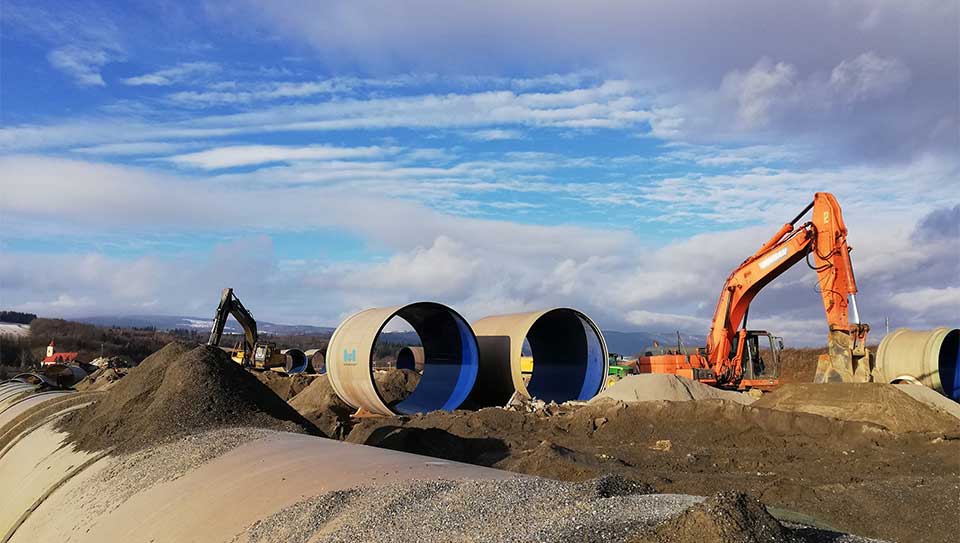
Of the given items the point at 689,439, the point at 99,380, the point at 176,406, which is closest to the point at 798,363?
the point at 689,439

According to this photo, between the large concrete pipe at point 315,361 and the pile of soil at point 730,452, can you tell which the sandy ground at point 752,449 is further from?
the large concrete pipe at point 315,361

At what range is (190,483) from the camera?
15.1 ft

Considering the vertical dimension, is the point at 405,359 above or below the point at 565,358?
below

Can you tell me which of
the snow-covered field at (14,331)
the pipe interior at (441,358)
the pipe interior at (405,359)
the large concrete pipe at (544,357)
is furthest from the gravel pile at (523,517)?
the snow-covered field at (14,331)

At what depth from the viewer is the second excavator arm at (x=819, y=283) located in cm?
1404

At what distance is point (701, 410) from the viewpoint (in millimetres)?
12734

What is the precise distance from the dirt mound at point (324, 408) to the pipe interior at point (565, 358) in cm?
460

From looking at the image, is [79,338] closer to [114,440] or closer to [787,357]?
[787,357]

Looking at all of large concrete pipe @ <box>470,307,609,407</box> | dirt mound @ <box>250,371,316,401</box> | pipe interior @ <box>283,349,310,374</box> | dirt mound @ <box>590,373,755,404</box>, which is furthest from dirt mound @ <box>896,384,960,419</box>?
pipe interior @ <box>283,349,310,374</box>

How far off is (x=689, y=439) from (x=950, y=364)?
10240 millimetres

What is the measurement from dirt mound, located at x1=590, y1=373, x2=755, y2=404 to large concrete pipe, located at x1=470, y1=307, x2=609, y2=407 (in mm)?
2062

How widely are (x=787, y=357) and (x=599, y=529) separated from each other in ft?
103

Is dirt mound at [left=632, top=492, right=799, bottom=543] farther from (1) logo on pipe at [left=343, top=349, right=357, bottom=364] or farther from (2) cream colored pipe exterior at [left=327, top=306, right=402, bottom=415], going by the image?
(1) logo on pipe at [left=343, top=349, right=357, bottom=364]

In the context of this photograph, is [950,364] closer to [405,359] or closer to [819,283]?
[819,283]
